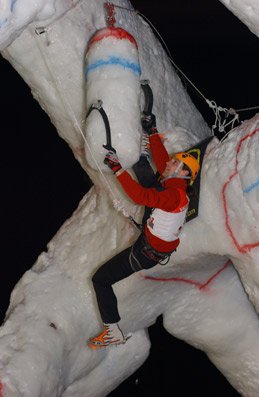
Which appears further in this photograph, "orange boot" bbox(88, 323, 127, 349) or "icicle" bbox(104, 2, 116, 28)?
"orange boot" bbox(88, 323, 127, 349)

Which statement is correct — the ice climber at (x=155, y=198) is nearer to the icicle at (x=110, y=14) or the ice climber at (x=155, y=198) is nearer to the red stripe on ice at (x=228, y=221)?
the red stripe on ice at (x=228, y=221)

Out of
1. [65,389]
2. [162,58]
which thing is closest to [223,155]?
[162,58]

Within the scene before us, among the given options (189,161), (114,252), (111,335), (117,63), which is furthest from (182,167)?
(111,335)

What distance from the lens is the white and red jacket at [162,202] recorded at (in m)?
1.60

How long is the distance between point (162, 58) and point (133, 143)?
522 mm

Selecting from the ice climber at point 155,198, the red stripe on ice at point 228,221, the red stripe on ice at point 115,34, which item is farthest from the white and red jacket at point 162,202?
the red stripe on ice at point 115,34

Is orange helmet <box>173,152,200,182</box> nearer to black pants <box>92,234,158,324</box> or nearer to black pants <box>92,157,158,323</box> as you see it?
black pants <box>92,157,158,323</box>

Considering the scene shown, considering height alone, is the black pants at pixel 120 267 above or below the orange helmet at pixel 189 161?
below

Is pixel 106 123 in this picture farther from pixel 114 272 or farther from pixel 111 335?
pixel 111 335

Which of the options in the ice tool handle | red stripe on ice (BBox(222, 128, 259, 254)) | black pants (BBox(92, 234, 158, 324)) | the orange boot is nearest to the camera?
the ice tool handle

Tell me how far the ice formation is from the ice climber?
0.07 meters

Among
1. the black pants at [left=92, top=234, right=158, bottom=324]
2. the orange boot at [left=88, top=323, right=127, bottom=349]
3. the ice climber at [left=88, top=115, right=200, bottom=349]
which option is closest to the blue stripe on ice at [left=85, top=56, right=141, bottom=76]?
the ice climber at [left=88, top=115, right=200, bottom=349]

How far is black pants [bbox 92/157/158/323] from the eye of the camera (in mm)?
1701

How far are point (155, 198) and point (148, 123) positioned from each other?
224 millimetres
